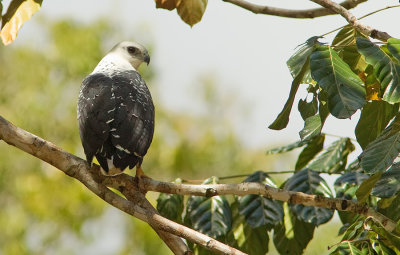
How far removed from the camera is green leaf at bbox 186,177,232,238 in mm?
3461

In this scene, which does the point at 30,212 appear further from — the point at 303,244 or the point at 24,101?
the point at 303,244

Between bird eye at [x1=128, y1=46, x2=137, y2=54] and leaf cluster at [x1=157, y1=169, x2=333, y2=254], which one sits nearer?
leaf cluster at [x1=157, y1=169, x2=333, y2=254]

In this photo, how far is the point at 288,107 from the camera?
9.18 feet

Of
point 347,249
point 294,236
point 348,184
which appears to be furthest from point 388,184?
point 294,236

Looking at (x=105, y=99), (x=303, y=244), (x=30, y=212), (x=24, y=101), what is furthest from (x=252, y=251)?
(x=24, y=101)

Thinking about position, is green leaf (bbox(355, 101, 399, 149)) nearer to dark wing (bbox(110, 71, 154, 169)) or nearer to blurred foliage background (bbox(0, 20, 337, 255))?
dark wing (bbox(110, 71, 154, 169))

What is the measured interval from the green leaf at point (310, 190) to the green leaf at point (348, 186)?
0.11 meters

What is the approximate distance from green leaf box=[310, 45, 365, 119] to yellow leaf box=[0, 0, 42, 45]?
5.33 feet

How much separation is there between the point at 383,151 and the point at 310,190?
0.81 metres

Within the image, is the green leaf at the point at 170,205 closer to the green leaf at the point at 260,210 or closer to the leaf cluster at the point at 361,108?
the green leaf at the point at 260,210

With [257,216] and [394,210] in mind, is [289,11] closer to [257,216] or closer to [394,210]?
[257,216]

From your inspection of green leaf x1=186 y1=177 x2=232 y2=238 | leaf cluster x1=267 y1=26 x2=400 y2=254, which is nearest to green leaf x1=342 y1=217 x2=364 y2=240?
leaf cluster x1=267 y1=26 x2=400 y2=254

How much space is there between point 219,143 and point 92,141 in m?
12.4

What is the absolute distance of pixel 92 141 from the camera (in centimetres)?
373
